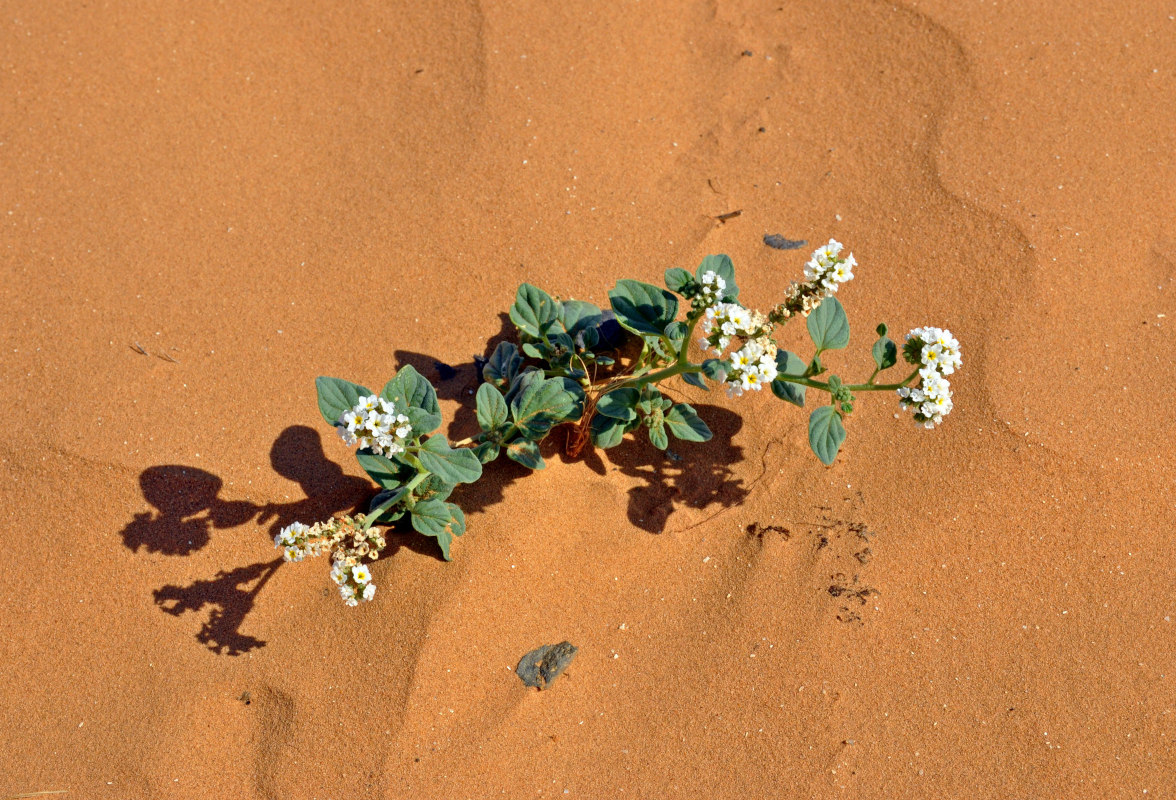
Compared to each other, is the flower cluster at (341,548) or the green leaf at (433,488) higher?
the green leaf at (433,488)

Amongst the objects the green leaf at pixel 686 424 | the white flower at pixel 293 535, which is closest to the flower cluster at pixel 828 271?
the green leaf at pixel 686 424

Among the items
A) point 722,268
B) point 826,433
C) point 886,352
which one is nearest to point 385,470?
point 722,268

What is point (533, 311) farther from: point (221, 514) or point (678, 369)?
point (221, 514)

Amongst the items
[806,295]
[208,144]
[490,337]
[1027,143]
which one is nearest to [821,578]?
[806,295]

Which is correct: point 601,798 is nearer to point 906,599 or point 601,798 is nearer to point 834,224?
point 906,599

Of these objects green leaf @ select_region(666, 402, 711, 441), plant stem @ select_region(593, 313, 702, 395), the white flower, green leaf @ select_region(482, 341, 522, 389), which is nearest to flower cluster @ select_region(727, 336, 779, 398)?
plant stem @ select_region(593, 313, 702, 395)

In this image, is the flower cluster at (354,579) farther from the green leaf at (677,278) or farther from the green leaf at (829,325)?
the green leaf at (829,325)
